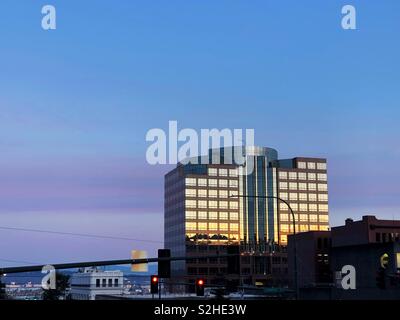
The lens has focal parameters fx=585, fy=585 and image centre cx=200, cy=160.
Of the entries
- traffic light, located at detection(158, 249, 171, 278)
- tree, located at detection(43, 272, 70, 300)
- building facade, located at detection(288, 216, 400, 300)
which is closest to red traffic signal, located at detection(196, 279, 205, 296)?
traffic light, located at detection(158, 249, 171, 278)

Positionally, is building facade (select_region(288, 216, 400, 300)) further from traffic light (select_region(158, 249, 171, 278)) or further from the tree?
the tree

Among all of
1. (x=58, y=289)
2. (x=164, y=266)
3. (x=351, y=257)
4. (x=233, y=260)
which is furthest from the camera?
(x=58, y=289)

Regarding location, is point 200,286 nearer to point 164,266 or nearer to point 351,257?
point 164,266

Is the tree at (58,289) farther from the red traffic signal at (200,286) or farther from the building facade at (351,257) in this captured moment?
the red traffic signal at (200,286)

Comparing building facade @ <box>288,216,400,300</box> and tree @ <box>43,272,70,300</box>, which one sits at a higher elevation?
building facade @ <box>288,216,400,300</box>

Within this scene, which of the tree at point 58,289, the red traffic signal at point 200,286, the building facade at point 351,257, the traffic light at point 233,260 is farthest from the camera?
the tree at point 58,289

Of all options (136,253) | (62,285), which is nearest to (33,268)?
(136,253)

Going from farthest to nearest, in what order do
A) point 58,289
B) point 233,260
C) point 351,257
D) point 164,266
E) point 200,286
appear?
point 58,289 < point 351,257 < point 200,286 < point 233,260 < point 164,266

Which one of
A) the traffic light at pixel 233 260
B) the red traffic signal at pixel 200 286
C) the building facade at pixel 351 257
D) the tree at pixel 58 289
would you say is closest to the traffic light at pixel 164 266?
the traffic light at pixel 233 260

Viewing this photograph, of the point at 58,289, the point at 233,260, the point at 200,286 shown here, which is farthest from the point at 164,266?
the point at 58,289

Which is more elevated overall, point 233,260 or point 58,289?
point 233,260
